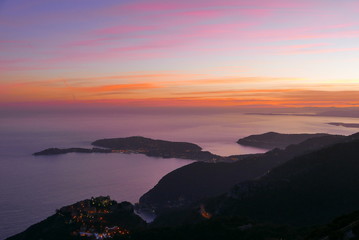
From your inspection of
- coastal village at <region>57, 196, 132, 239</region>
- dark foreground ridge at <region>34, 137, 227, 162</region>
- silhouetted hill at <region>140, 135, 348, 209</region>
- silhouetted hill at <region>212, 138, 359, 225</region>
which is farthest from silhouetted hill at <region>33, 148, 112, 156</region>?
silhouetted hill at <region>212, 138, 359, 225</region>

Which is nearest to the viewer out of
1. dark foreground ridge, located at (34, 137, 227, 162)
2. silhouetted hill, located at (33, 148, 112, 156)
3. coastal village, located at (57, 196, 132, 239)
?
coastal village, located at (57, 196, 132, 239)

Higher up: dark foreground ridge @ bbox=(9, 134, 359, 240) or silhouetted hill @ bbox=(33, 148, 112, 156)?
dark foreground ridge @ bbox=(9, 134, 359, 240)

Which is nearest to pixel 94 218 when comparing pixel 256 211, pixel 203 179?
pixel 256 211

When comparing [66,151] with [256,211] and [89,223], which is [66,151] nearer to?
[89,223]

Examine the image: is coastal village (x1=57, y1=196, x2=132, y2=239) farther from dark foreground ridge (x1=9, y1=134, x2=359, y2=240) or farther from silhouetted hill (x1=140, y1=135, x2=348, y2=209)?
silhouetted hill (x1=140, y1=135, x2=348, y2=209)

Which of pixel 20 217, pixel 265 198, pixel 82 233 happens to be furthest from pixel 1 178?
pixel 265 198

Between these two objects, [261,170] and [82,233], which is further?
[261,170]

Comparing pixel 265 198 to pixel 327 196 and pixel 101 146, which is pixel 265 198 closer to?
pixel 327 196

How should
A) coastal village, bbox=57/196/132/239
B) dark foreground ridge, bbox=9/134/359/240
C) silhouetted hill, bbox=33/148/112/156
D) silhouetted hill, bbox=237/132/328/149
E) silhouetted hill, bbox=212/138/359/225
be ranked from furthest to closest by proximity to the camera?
silhouetted hill, bbox=237/132/328/149 → silhouetted hill, bbox=33/148/112/156 → coastal village, bbox=57/196/132/239 → silhouetted hill, bbox=212/138/359/225 → dark foreground ridge, bbox=9/134/359/240
